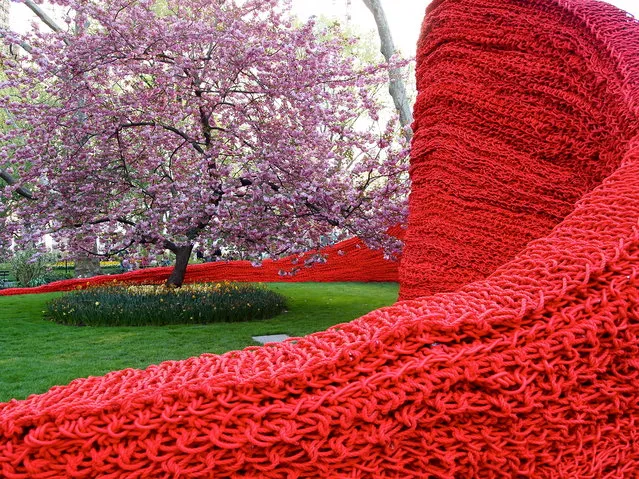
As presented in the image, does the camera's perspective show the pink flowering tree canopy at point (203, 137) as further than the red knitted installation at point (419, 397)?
Yes

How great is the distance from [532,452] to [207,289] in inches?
356

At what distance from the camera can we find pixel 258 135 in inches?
307

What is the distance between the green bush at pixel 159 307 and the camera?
811 centimetres

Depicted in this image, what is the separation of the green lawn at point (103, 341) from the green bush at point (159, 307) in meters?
0.26

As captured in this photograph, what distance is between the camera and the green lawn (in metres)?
5.45

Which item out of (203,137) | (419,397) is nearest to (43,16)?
(203,137)

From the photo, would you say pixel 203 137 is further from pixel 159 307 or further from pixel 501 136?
pixel 501 136

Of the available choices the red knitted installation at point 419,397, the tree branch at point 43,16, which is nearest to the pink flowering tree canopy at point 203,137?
the tree branch at point 43,16

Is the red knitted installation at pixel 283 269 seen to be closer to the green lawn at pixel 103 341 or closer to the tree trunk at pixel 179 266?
the green lawn at pixel 103 341

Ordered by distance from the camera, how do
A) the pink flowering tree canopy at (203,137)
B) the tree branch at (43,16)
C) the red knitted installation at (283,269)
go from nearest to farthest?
the pink flowering tree canopy at (203,137), the red knitted installation at (283,269), the tree branch at (43,16)

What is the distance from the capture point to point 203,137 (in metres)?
8.55

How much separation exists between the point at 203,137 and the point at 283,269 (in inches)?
194

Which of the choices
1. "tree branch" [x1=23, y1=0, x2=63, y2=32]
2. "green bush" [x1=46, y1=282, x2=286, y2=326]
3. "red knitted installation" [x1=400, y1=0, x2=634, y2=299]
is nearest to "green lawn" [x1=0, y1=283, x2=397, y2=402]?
"green bush" [x1=46, y1=282, x2=286, y2=326]

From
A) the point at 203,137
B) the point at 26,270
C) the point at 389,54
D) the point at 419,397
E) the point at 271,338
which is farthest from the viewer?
the point at 26,270
